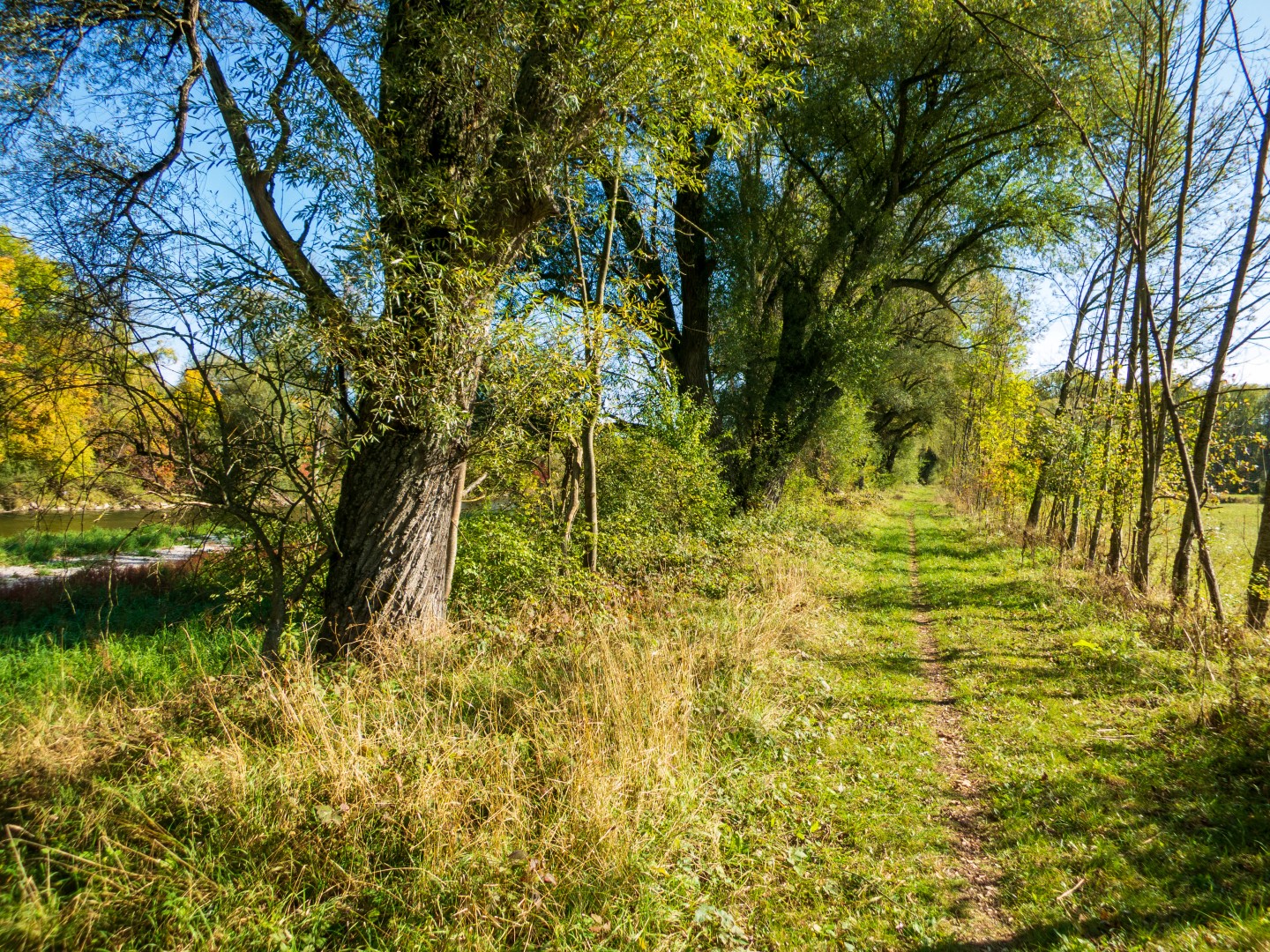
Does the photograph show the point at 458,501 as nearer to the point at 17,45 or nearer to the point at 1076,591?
the point at 17,45

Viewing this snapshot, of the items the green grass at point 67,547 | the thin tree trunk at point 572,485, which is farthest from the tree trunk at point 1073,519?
the green grass at point 67,547

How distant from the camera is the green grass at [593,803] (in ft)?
8.41

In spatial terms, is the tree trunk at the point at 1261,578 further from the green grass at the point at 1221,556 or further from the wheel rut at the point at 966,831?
the wheel rut at the point at 966,831

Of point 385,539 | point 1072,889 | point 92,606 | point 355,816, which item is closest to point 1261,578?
point 1072,889

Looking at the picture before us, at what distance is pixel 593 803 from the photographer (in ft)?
10.1

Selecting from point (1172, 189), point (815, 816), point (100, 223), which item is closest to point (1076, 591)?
point (1172, 189)

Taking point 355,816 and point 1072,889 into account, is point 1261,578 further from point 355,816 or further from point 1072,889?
point 355,816

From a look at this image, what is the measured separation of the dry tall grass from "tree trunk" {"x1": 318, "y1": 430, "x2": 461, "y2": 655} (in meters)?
1.10

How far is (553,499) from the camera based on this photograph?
826cm

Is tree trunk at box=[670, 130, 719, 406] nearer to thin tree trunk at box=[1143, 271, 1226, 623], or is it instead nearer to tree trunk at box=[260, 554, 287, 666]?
thin tree trunk at box=[1143, 271, 1226, 623]

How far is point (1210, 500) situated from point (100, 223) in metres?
12.3

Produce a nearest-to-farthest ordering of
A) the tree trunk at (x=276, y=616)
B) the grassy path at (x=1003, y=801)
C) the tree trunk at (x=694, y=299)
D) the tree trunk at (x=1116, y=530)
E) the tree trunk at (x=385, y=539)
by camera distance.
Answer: the grassy path at (x=1003, y=801), the tree trunk at (x=276, y=616), the tree trunk at (x=385, y=539), the tree trunk at (x=1116, y=530), the tree trunk at (x=694, y=299)

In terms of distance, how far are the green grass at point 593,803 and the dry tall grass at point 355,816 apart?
0.01 m

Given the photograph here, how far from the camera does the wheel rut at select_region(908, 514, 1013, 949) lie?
9.48 feet
